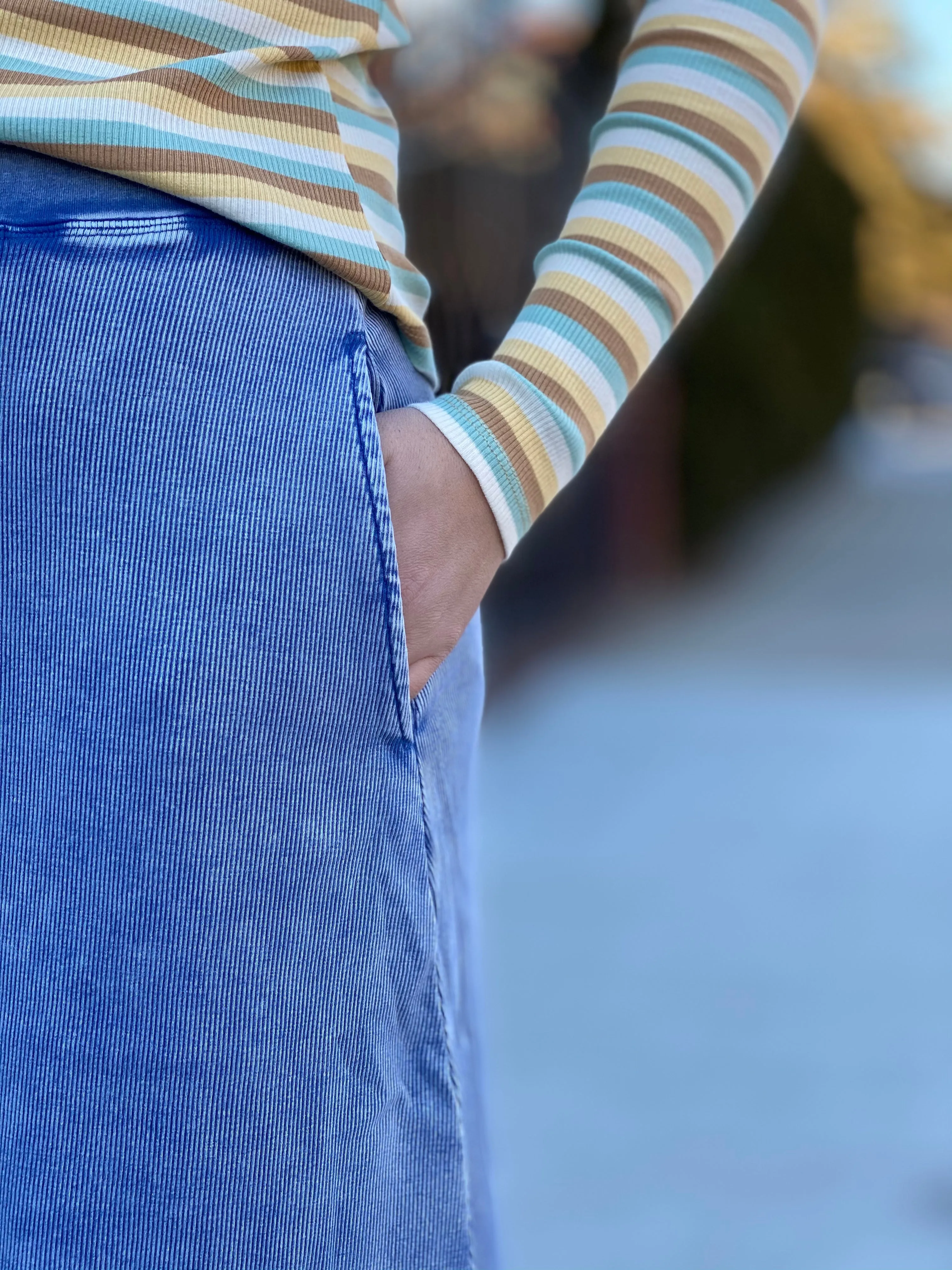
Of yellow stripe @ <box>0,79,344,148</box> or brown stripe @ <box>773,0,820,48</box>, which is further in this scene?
brown stripe @ <box>773,0,820,48</box>

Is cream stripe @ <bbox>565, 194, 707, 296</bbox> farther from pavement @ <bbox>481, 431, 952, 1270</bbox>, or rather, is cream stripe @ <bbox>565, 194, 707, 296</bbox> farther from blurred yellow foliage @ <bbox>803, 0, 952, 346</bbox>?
blurred yellow foliage @ <bbox>803, 0, 952, 346</bbox>

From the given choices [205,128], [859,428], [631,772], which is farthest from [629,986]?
[859,428]

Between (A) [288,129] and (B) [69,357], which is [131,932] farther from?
(A) [288,129]

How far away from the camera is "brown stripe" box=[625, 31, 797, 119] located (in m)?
0.89

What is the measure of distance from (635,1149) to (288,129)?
1.99 m

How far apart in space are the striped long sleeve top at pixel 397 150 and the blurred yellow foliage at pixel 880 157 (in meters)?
5.89

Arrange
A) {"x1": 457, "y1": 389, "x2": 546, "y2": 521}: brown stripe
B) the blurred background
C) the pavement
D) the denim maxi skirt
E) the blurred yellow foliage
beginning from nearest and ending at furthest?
the denim maxi skirt → {"x1": 457, "y1": 389, "x2": 546, "y2": 521}: brown stripe → the pavement → the blurred background → the blurred yellow foliage

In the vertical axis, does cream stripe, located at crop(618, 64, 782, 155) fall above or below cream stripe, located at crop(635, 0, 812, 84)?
below

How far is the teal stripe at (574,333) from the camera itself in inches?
33.5

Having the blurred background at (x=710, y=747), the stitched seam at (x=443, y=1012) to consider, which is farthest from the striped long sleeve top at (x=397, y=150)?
the blurred background at (x=710, y=747)

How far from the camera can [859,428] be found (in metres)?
10.3

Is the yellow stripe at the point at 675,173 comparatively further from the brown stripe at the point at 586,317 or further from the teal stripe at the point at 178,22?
the teal stripe at the point at 178,22

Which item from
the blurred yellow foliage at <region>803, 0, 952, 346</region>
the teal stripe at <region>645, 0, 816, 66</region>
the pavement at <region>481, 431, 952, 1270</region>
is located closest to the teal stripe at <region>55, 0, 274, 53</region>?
the teal stripe at <region>645, 0, 816, 66</region>

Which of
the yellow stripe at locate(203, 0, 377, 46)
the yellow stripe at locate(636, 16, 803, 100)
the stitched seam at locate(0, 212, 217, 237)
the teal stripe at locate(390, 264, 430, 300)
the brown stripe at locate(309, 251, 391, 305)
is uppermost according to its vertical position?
the yellow stripe at locate(636, 16, 803, 100)
